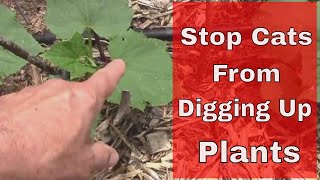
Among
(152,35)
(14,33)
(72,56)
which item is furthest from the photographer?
(152,35)

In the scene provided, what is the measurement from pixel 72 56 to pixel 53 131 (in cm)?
39

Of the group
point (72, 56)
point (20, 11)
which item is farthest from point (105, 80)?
point (20, 11)

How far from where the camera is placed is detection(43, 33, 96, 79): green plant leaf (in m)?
1.46

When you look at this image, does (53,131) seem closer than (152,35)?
Yes

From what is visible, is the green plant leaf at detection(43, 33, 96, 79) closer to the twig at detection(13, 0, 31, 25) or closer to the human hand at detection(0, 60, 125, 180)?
the human hand at detection(0, 60, 125, 180)

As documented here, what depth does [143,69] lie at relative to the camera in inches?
59.9

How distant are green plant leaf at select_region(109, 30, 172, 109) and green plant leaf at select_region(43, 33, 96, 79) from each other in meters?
0.09

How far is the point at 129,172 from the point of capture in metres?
1.62

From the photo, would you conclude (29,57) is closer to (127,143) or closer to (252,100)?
(127,143)

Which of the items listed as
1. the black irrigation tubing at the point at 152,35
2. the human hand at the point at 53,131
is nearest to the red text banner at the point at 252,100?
the black irrigation tubing at the point at 152,35

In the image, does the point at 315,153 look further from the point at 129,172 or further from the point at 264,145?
the point at 129,172

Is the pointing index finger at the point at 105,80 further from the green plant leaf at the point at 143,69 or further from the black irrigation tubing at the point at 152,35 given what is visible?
the black irrigation tubing at the point at 152,35

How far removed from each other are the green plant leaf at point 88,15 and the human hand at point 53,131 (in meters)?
0.33

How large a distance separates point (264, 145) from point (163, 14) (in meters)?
0.51
